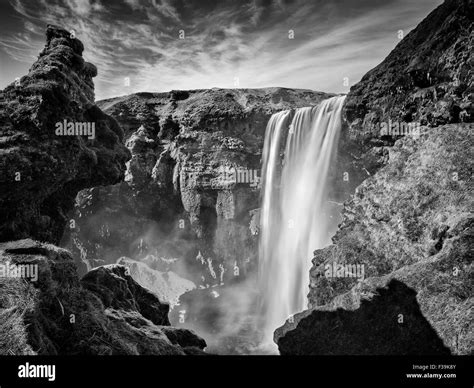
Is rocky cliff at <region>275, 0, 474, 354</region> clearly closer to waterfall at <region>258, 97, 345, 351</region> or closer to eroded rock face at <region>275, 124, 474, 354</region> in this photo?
eroded rock face at <region>275, 124, 474, 354</region>

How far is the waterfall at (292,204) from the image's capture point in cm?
2430

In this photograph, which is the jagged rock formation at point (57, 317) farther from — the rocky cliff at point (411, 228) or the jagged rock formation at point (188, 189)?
the jagged rock formation at point (188, 189)

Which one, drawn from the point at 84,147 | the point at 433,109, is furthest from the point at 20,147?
the point at 433,109

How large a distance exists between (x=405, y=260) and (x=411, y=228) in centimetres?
106

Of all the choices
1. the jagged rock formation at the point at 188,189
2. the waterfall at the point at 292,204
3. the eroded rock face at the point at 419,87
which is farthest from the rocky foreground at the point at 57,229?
the jagged rock formation at the point at 188,189

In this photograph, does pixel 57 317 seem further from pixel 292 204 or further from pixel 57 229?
pixel 292 204

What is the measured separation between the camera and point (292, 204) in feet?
95.9

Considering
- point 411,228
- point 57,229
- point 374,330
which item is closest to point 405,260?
point 411,228

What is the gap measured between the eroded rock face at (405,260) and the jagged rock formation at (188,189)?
72.9 ft

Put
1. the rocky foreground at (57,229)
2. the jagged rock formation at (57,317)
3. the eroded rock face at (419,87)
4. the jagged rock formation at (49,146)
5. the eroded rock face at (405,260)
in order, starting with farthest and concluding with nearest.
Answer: the eroded rock face at (419,87) → the jagged rock formation at (49,146) → the eroded rock face at (405,260) → the rocky foreground at (57,229) → the jagged rock formation at (57,317)

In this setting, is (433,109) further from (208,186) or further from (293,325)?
(208,186)

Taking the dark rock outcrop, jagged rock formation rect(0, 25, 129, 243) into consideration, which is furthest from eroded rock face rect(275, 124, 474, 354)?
jagged rock formation rect(0, 25, 129, 243)

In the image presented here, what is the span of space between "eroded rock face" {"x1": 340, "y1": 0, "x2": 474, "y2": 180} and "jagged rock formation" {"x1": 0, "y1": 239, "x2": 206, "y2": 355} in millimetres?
12631

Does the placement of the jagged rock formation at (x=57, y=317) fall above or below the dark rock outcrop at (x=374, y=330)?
above
